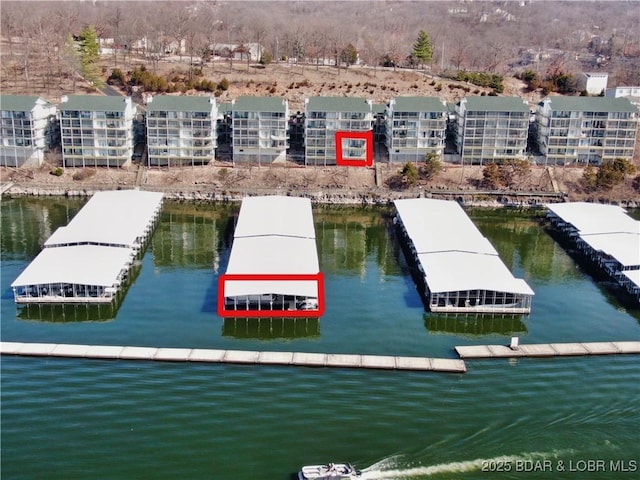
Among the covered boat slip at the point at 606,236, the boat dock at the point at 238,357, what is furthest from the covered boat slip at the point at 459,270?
the covered boat slip at the point at 606,236

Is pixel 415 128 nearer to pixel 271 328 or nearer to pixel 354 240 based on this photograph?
pixel 354 240

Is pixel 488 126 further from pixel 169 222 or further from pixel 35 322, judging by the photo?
pixel 35 322

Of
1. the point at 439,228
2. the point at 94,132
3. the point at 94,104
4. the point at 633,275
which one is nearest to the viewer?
the point at 633,275

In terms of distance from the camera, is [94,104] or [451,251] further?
[94,104]

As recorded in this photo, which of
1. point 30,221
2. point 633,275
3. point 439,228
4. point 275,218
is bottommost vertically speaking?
point 30,221

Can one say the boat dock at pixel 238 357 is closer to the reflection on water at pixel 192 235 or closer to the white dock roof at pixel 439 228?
the reflection on water at pixel 192 235

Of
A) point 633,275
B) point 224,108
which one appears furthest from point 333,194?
point 633,275

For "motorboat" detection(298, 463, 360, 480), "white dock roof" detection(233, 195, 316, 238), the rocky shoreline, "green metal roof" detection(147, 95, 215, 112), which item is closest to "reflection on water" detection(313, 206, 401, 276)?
the rocky shoreline

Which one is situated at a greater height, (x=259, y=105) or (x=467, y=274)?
(x=259, y=105)

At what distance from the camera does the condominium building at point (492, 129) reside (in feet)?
185

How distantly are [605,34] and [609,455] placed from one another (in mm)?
134775

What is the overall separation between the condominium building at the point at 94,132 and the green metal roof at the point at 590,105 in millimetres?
34630

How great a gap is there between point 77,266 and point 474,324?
1969 centimetres

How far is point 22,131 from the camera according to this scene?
54.6 meters
